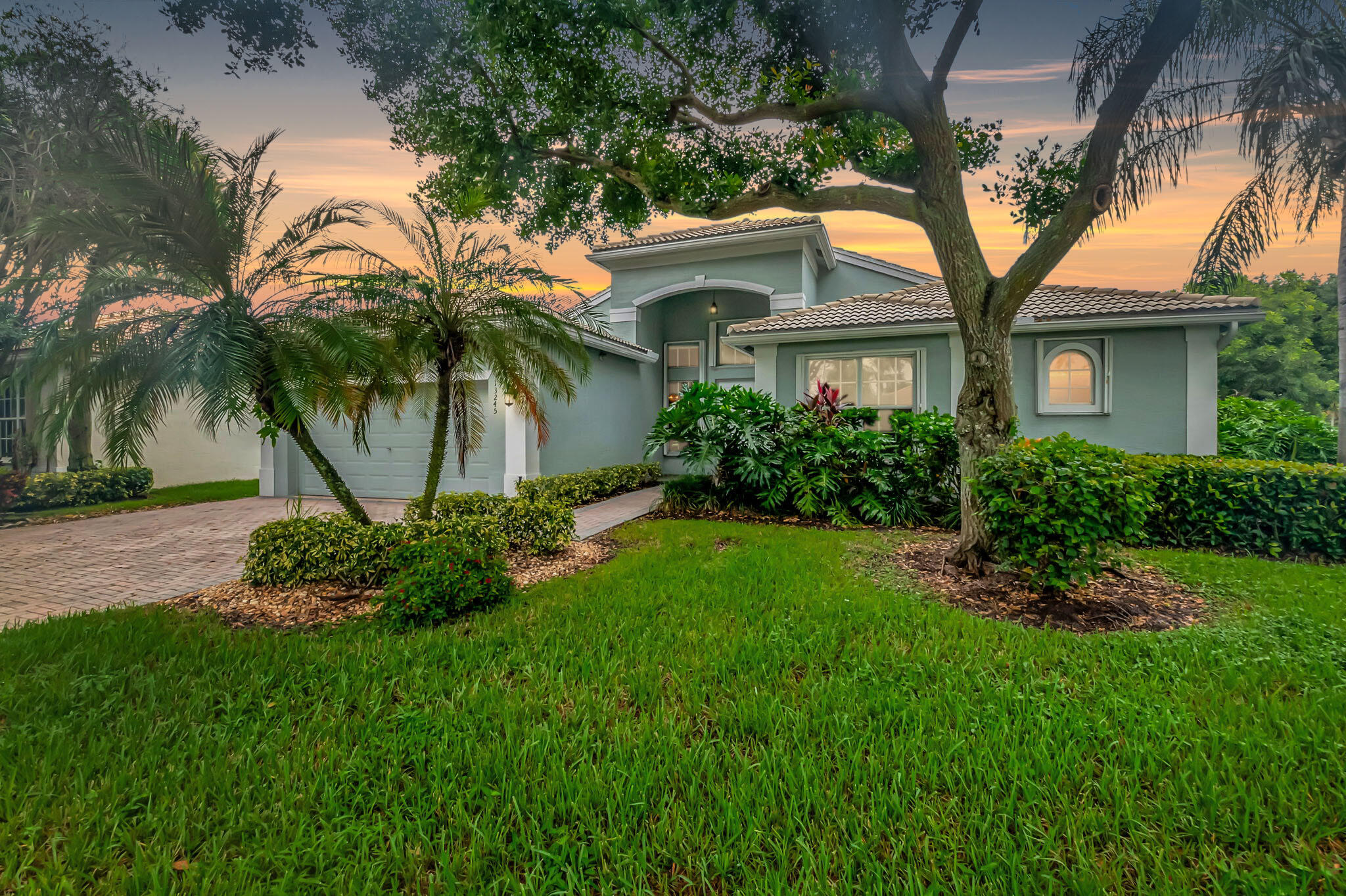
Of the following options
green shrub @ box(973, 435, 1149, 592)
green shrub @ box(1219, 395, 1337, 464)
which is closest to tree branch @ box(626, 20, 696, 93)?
green shrub @ box(973, 435, 1149, 592)

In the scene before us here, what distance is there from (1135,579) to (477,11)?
9342mm

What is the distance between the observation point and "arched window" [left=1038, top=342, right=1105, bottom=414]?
9.60 m

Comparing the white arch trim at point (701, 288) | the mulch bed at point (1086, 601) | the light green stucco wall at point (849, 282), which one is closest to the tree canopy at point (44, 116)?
the mulch bed at point (1086, 601)

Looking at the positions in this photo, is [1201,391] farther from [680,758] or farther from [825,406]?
[680,758]

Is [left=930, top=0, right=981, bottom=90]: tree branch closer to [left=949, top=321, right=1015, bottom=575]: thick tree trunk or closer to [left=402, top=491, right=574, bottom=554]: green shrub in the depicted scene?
[left=949, top=321, right=1015, bottom=575]: thick tree trunk

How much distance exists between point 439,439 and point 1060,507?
6.07 metres

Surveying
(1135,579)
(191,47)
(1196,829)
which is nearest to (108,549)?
(191,47)

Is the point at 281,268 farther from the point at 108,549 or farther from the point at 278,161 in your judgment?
the point at 108,549

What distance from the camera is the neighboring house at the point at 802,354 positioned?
9219 mm

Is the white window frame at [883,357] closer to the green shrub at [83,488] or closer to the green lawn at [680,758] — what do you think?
the green lawn at [680,758]

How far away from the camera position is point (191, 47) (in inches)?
262

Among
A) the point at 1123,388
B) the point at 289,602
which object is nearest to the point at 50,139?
the point at 289,602

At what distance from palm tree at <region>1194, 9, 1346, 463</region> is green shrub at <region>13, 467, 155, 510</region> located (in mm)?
17398

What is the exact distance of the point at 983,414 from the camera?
A: 5371 millimetres
